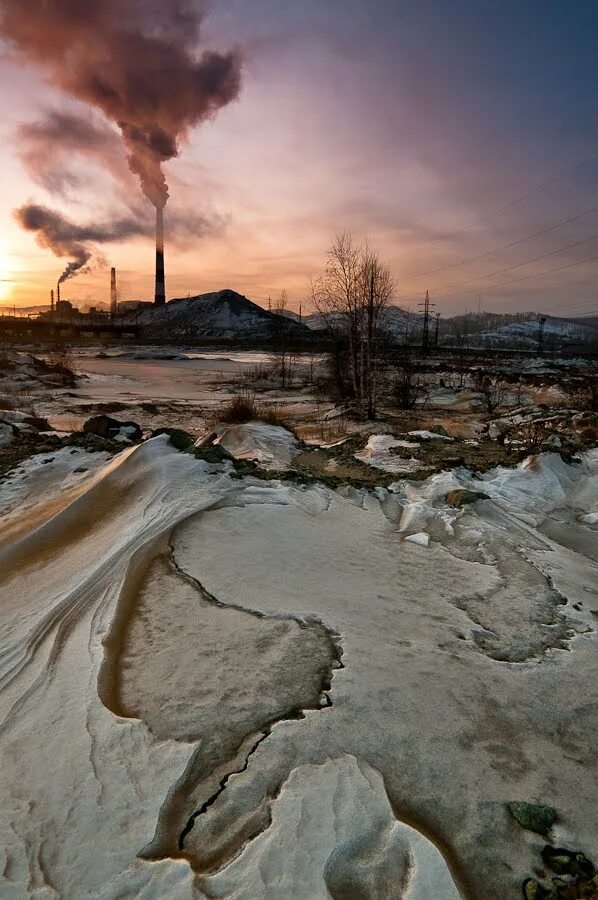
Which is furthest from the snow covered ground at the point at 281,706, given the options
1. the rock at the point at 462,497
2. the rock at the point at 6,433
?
the rock at the point at 6,433

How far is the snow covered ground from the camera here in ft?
6.59

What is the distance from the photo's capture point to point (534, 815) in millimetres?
2193

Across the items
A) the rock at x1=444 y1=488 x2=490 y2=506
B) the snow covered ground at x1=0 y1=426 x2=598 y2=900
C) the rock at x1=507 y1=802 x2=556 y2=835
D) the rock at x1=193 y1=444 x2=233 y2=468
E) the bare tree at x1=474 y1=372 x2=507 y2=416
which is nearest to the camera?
the snow covered ground at x1=0 y1=426 x2=598 y2=900

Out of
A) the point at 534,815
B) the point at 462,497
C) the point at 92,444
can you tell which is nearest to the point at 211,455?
the point at 92,444

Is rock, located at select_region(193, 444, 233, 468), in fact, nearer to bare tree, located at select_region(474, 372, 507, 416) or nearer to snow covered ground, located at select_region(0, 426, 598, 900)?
snow covered ground, located at select_region(0, 426, 598, 900)

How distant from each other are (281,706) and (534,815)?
1.26 meters

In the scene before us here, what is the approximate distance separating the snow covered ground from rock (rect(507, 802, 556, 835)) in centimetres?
3

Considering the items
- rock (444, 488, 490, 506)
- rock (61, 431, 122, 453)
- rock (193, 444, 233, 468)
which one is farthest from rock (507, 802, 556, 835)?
rock (61, 431, 122, 453)

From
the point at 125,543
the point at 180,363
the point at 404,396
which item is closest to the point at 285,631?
the point at 125,543

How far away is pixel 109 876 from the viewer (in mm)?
1902

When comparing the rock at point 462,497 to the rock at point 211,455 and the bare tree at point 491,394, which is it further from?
the bare tree at point 491,394

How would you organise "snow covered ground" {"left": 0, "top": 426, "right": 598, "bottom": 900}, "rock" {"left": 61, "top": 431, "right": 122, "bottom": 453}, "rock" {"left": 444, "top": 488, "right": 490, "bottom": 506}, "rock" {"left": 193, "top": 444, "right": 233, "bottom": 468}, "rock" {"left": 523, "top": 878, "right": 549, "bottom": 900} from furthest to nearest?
"rock" {"left": 61, "top": 431, "right": 122, "bottom": 453}
"rock" {"left": 193, "top": 444, "right": 233, "bottom": 468}
"rock" {"left": 444, "top": 488, "right": 490, "bottom": 506}
"snow covered ground" {"left": 0, "top": 426, "right": 598, "bottom": 900}
"rock" {"left": 523, "top": 878, "right": 549, "bottom": 900}

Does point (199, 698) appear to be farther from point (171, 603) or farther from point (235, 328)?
point (235, 328)

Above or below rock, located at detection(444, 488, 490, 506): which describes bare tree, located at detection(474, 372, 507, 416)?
above
